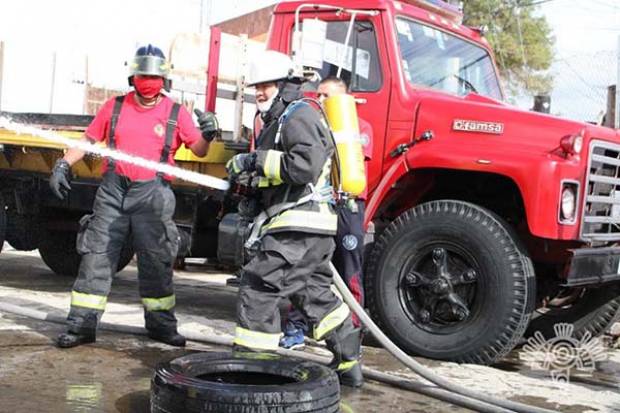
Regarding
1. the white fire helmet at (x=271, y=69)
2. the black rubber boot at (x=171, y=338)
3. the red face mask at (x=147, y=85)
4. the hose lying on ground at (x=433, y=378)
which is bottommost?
the black rubber boot at (x=171, y=338)

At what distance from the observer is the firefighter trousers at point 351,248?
17.3 ft

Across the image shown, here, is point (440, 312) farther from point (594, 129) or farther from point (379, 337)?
point (594, 129)

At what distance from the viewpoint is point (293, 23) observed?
20.0 ft

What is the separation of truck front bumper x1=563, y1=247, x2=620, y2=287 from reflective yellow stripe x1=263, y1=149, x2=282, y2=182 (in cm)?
212

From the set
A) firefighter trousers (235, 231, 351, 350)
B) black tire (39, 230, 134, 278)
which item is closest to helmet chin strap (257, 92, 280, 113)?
firefighter trousers (235, 231, 351, 350)

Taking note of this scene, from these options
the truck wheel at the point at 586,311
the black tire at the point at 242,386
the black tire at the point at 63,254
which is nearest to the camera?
the black tire at the point at 242,386

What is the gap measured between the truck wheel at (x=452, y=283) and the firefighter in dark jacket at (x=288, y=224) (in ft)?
3.60

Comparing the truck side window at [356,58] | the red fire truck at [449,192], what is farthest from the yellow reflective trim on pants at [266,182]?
the truck side window at [356,58]

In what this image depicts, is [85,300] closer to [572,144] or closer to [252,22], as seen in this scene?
[572,144]

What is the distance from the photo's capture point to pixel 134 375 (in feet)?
15.2

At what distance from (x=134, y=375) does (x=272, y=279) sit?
1093 mm

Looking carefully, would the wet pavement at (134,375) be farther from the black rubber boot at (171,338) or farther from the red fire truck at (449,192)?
the red fire truck at (449,192)

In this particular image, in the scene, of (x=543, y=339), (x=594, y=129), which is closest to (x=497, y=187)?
(x=594, y=129)

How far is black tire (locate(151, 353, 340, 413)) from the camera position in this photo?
11.2 feet
